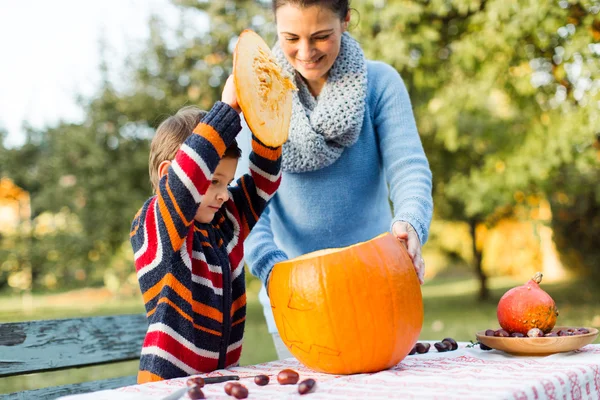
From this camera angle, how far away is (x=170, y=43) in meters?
13.2

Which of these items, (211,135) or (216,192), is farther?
(216,192)

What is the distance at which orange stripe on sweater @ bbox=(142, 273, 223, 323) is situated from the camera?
1985mm

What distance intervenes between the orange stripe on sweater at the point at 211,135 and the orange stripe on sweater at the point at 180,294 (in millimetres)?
421

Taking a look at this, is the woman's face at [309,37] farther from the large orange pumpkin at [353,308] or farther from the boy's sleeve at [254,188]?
the large orange pumpkin at [353,308]

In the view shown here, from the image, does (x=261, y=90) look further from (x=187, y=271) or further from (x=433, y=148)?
(x=433, y=148)

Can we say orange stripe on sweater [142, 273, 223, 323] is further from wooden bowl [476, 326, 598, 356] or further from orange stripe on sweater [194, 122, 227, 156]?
wooden bowl [476, 326, 598, 356]

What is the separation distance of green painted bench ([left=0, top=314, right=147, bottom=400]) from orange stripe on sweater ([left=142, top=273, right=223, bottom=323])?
645mm

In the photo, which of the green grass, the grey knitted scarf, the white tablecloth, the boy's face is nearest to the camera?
the white tablecloth

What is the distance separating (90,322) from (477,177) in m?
7.97

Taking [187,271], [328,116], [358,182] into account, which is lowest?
[187,271]

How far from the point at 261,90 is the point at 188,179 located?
1.24ft

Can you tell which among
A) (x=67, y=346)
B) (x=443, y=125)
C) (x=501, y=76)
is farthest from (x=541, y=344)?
(x=443, y=125)

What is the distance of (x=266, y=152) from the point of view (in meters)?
2.32

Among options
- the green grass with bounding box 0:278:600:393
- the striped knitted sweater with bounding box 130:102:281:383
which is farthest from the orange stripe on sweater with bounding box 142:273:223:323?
the green grass with bounding box 0:278:600:393
